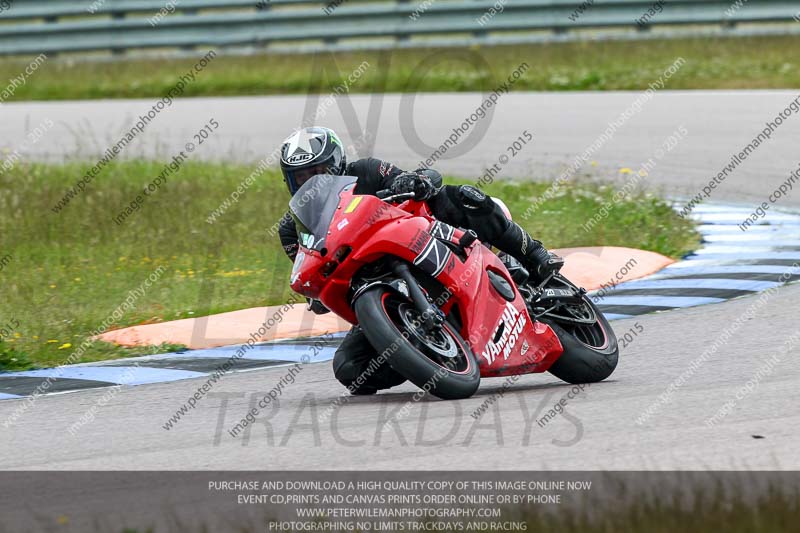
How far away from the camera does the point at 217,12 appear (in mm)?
22797

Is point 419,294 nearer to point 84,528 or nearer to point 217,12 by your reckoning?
point 84,528

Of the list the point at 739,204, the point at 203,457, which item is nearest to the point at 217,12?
the point at 739,204

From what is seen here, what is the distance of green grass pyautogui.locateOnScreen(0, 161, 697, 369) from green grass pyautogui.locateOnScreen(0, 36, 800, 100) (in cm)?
579

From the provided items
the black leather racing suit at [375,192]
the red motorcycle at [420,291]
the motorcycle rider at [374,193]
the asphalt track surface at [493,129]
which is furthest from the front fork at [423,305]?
the asphalt track surface at [493,129]

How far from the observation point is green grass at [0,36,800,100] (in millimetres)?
19297

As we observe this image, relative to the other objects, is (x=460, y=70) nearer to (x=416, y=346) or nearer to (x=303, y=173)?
(x=303, y=173)

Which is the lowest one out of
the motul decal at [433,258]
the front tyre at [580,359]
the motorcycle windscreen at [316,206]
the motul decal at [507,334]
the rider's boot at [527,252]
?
the front tyre at [580,359]

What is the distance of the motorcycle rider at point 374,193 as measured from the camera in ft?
21.8

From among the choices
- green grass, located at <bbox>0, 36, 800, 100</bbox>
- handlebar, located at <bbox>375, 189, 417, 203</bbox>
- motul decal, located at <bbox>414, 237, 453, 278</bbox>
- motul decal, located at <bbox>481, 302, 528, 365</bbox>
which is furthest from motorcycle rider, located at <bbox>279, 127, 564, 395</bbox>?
green grass, located at <bbox>0, 36, 800, 100</bbox>

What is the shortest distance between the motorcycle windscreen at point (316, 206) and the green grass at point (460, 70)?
1283 centimetres

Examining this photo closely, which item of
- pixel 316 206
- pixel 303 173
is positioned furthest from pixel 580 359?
pixel 303 173

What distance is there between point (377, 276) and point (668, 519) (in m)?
2.61

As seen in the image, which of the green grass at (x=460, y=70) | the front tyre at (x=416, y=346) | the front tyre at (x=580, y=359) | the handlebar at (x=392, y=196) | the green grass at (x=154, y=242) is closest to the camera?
the front tyre at (x=416, y=346)

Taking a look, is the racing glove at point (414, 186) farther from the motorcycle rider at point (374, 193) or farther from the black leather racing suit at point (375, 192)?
the black leather racing suit at point (375, 192)
